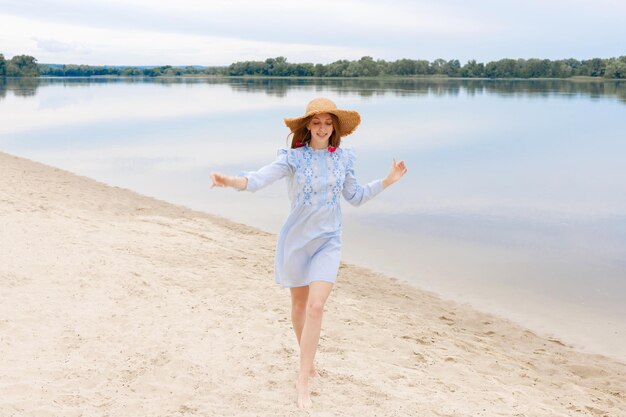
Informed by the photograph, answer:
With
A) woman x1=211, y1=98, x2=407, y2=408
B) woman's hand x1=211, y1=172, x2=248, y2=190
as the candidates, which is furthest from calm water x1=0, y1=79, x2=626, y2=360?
woman's hand x1=211, y1=172, x2=248, y2=190

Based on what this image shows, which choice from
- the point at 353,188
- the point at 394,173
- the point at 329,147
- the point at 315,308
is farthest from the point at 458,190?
the point at 315,308

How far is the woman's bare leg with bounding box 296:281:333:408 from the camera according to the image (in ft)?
14.3

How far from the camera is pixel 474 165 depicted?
78.9 feet

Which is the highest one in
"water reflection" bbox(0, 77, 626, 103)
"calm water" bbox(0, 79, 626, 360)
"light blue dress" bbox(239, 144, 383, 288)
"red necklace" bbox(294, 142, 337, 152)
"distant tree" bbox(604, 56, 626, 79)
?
"distant tree" bbox(604, 56, 626, 79)

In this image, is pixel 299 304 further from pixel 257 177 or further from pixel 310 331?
pixel 257 177

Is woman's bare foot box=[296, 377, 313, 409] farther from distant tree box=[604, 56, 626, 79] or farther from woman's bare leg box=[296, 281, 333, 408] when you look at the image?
distant tree box=[604, 56, 626, 79]

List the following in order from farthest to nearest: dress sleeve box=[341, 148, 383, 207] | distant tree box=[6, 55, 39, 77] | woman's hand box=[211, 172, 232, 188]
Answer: distant tree box=[6, 55, 39, 77] → dress sleeve box=[341, 148, 383, 207] → woman's hand box=[211, 172, 232, 188]

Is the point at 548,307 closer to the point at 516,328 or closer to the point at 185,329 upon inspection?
the point at 516,328

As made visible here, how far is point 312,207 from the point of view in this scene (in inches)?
175

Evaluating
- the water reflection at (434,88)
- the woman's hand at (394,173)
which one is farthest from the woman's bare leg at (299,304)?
the water reflection at (434,88)

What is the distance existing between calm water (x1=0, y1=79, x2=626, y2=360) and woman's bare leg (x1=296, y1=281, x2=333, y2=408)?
158 inches

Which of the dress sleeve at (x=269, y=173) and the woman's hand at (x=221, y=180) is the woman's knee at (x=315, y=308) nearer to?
the dress sleeve at (x=269, y=173)

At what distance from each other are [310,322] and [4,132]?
107 ft

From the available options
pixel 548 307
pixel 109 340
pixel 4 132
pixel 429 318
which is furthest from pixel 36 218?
pixel 4 132
